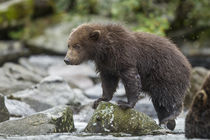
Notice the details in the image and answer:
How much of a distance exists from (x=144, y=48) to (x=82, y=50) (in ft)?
3.49

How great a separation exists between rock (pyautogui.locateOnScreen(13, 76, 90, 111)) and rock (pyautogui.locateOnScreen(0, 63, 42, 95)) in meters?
0.82

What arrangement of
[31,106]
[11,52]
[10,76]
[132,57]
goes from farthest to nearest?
[11,52]
[10,76]
[31,106]
[132,57]

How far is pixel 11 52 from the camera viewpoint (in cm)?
1955

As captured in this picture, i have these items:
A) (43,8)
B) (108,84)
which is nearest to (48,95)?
(108,84)

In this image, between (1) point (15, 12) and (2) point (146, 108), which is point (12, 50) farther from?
(2) point (146, 108)

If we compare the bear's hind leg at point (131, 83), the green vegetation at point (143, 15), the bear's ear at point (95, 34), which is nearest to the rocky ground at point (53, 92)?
the green vegetation at point (143, 15)

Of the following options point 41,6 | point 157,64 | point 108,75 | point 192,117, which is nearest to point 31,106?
point 108,75

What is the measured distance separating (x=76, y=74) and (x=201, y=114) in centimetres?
956

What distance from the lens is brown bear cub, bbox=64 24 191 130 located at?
686 cm

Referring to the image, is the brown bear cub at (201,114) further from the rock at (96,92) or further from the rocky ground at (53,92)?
the rock at (96,92)

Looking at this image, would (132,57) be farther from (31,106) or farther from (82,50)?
(31,106)

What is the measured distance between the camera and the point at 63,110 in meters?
6.84

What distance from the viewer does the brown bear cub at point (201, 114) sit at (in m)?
5.34

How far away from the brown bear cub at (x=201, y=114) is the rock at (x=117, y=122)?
1.15 m
